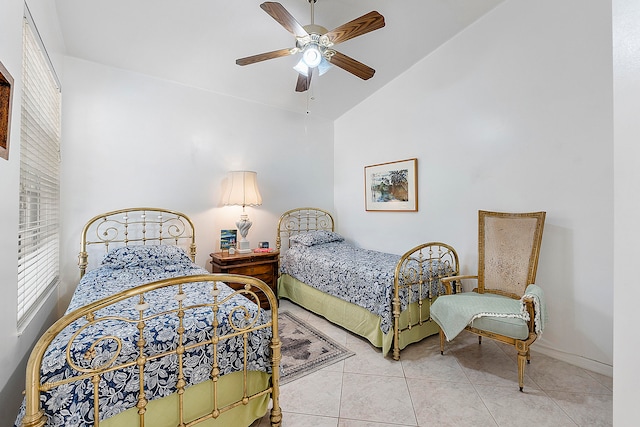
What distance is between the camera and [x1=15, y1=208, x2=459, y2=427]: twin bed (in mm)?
1137

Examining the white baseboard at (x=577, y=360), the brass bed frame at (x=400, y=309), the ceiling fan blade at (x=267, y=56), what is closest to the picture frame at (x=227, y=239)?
the brass bed frame at (x=400, y=309)

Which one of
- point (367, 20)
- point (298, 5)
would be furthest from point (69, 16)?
point (367, 20)

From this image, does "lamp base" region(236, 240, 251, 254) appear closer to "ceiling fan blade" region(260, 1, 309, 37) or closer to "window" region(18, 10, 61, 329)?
"window" region(18, 10, 61, 329)

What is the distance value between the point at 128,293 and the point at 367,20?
7.20 ft

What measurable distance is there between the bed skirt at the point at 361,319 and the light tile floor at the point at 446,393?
0.14m

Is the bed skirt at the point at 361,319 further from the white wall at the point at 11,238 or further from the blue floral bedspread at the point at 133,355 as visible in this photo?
the white wall at the point at 11,238

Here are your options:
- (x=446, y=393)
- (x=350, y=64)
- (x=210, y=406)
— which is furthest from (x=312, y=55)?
(x=446, y=393)

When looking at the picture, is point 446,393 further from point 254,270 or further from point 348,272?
point 254,270

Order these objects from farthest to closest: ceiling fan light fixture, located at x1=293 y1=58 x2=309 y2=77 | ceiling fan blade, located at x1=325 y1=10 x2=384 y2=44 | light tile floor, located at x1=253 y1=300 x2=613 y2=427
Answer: ceiling fan light fixture, located at x1=293 y1=58 x2=309 y2=77, ceiling fan blade, located at x1=325 y1=10 x2=384 y2=44, light tile floor, located at x1=253 y1=300 x2=613 y2=427

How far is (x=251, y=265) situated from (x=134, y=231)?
1338 millimetres

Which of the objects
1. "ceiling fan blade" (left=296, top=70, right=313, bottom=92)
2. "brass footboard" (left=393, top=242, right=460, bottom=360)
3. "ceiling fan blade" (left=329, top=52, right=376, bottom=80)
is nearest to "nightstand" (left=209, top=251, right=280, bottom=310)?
"brass footboard" (left=393, top=242, right=460, bottom=360)

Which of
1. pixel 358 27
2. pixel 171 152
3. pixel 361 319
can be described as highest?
pixel 358 27

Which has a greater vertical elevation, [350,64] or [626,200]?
[350,64]

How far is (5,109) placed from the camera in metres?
1.33
